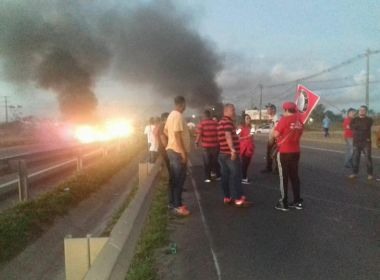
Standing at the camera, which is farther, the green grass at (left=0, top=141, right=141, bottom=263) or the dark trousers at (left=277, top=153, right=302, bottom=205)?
the dark trousers at (left=277, top=153, right=302, bottom=205)

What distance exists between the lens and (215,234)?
21.4 feet

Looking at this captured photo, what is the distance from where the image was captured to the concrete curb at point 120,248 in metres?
3.35

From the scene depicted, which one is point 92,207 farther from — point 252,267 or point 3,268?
point 252,267

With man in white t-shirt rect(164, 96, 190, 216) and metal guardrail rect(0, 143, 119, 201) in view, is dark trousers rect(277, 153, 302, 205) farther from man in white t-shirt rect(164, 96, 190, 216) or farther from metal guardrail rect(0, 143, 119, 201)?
metal guardrail rect(0, 143, 119, 201)

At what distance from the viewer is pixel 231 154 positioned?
8.30 meters

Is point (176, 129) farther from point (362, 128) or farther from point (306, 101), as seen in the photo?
point (362, 128)

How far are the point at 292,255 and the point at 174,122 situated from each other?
117 inches

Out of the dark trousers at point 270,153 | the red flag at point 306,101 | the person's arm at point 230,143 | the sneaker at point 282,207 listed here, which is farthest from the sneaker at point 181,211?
the dark trousers at point 270,153

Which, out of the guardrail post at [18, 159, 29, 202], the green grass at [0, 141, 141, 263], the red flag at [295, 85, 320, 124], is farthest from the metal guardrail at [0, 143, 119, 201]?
the red flag at [295, 85, 320, 124]

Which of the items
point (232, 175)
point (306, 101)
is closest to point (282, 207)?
point (232, 175)

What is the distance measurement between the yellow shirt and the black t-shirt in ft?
17.8

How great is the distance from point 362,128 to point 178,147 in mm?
5704

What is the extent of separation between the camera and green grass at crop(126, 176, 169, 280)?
15.8 ft

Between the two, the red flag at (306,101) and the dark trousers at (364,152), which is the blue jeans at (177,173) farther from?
the dark trousers at (364,152)
